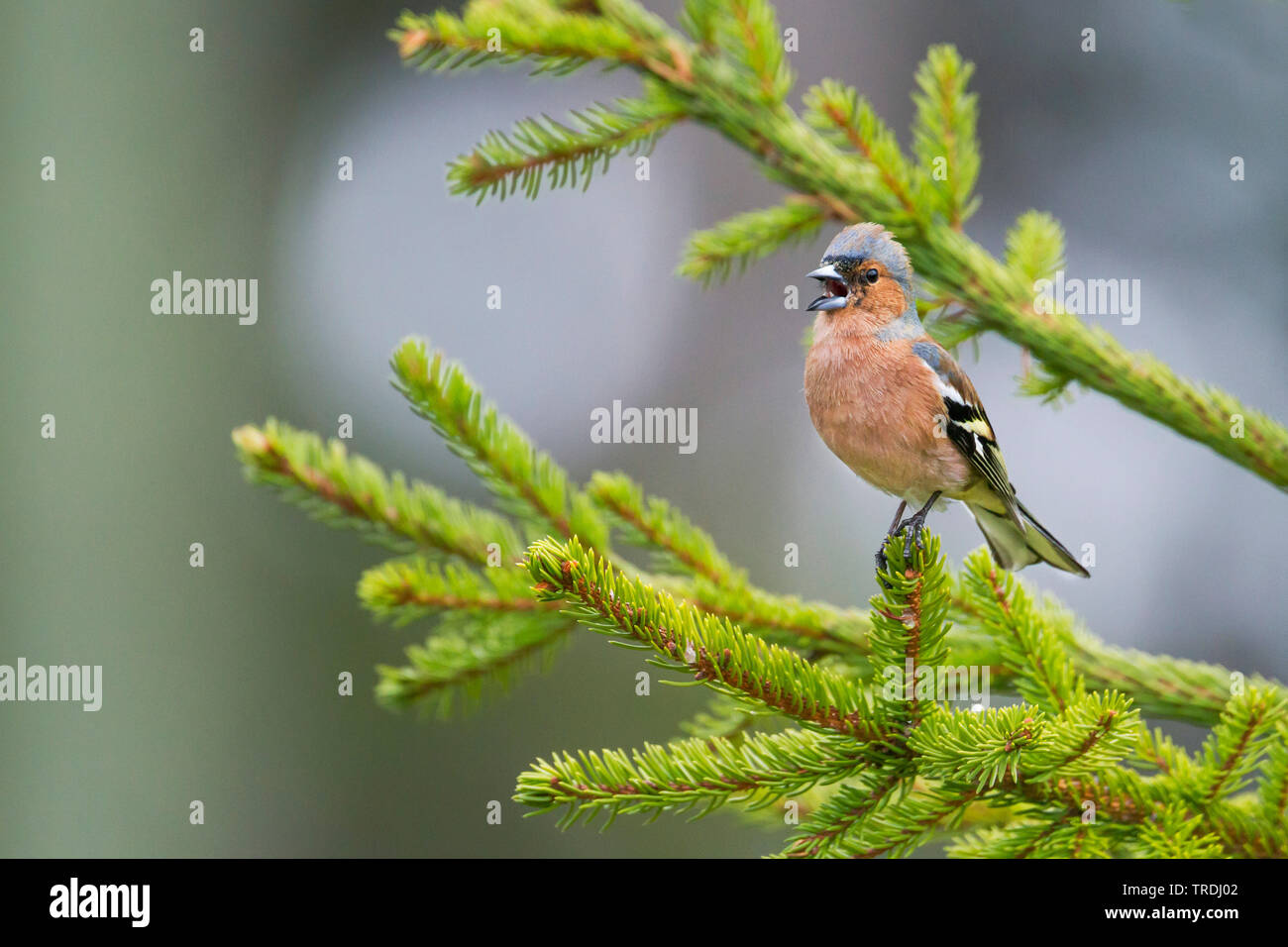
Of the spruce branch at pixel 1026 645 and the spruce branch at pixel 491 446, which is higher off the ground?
the spruce branch at pixel 491 446

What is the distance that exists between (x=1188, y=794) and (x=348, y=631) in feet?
20.3

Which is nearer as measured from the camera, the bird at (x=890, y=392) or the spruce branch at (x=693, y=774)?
the spruce branch at (x=693, y=774)

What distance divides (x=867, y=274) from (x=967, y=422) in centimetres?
40

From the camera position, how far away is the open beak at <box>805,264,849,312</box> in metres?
2.04

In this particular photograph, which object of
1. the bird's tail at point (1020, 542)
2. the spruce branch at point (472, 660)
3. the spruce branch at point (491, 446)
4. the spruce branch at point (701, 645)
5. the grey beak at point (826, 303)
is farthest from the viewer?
the bird's tail at point (1020, 542)

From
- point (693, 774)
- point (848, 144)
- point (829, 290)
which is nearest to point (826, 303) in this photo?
point (829, 290)

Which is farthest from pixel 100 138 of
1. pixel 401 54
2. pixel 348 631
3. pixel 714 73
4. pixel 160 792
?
pixel 714 73

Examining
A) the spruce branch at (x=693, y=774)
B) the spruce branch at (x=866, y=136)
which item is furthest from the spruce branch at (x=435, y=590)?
the spruce branch at (x=866, y=136)

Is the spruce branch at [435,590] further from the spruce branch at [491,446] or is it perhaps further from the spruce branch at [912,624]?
the spruce branch at [912,624]

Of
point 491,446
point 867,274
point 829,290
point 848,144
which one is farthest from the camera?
point 829,290

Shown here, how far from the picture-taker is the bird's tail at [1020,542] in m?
2.24

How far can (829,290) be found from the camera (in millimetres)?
2238

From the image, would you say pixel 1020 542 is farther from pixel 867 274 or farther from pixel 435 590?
pixel 435 590

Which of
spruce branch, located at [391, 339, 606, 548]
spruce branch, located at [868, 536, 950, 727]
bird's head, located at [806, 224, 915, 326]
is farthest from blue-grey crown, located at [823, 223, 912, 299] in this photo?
spruce branch, located at [868, 536, 950, 727]
